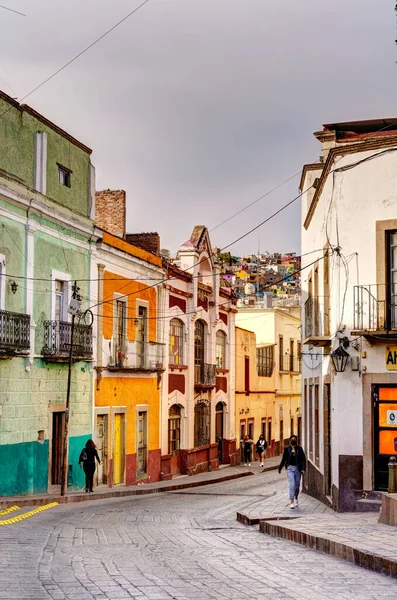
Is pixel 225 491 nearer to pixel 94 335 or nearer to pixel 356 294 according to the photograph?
pixel 94 335

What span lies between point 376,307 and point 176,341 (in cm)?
1931

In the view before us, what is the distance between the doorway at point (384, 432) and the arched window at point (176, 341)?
18172 mm

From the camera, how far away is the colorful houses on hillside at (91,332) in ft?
77.5

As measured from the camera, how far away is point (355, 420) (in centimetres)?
1866

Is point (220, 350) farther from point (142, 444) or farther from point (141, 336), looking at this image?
point (142, 444)

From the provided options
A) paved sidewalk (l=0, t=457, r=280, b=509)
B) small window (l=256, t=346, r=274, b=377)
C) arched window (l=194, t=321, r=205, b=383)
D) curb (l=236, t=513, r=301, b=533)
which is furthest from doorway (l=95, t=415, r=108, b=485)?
small window (l=256, t=346, r=274, b=377)

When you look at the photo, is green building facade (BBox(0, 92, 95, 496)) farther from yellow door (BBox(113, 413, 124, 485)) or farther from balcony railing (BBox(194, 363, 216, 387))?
balcony railing (BBox(194, 363, 216, 387))

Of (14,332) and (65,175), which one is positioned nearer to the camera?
(14,332)

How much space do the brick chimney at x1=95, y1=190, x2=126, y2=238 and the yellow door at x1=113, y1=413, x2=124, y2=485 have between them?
23.2 ft

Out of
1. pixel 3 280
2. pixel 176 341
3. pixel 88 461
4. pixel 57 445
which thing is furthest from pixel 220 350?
pixel 3 280

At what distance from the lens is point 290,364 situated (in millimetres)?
57781

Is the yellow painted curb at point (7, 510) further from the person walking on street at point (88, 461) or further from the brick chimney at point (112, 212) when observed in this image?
the brick chimney at point (112, 212)

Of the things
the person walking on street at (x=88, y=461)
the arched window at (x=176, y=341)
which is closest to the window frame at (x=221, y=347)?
the arched window at (x=176, y=341)

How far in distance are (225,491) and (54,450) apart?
19.8 feet
